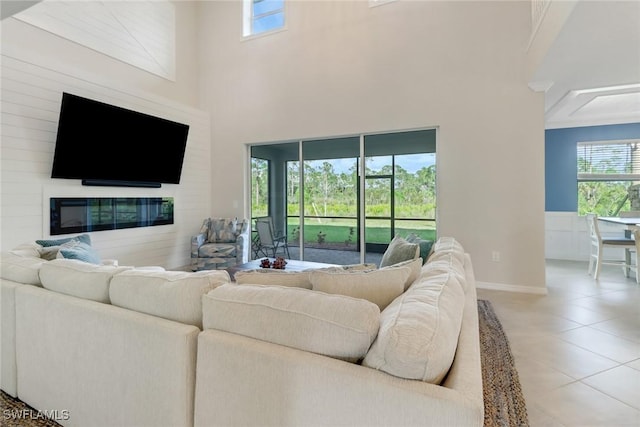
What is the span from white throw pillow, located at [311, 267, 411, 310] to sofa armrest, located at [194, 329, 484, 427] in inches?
13.8

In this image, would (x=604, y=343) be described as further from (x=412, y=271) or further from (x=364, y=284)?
(x=364, y=284)

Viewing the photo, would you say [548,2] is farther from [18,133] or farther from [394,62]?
[18,133]

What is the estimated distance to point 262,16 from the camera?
19.3ft

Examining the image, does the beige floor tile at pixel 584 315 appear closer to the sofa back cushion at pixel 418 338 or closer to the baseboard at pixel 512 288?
the baseboard at pixel 512 288

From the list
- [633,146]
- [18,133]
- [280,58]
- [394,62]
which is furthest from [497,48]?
[18,133]

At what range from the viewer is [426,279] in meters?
1.48

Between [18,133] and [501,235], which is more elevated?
[18,133]

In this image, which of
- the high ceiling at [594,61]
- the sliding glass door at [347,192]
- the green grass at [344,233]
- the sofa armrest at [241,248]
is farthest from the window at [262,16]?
the high ceiling at [594,61]

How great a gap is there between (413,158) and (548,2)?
2.20 m

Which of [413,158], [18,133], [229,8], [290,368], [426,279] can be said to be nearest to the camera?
[290,368]

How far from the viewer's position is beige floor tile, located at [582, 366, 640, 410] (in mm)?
1924

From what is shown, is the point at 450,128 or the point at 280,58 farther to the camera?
the point at 280,58

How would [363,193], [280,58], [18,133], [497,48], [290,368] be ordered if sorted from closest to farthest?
[290,368]
[18,133]
[497,48]
[363,193]
[280,58]

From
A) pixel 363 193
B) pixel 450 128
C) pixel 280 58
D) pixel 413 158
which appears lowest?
pixel 363 193
